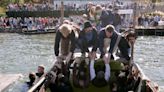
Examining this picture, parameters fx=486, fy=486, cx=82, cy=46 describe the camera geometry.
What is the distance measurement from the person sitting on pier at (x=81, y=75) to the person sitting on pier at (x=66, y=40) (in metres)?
0.86

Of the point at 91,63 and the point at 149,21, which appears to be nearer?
the point at 91,63

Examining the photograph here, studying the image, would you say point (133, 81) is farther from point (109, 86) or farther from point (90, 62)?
point (90, 62)

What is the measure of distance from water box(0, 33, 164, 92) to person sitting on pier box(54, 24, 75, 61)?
424 cm

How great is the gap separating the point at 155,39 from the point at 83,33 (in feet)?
112

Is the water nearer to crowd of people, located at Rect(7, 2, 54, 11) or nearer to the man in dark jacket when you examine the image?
the man in dark jacket

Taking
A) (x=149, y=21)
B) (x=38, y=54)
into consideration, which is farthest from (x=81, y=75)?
(x=149, y=21)

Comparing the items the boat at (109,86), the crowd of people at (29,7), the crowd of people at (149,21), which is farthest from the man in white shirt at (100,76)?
the crowd of people at (29,7)

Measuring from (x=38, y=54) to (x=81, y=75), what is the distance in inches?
872

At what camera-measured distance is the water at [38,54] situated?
89.5 ft

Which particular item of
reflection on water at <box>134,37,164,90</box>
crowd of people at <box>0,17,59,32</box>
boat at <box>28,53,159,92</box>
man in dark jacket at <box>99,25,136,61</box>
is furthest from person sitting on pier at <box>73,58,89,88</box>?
crowd of people at <box>0,17,59,32</box>

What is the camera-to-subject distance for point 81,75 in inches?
519

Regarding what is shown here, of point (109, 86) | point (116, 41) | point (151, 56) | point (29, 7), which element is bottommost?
point (151, 56)

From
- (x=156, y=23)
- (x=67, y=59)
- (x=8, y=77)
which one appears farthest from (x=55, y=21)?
(x=67, y=59)

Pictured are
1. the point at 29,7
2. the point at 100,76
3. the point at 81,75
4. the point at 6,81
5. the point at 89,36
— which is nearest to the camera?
the point at 100,76
